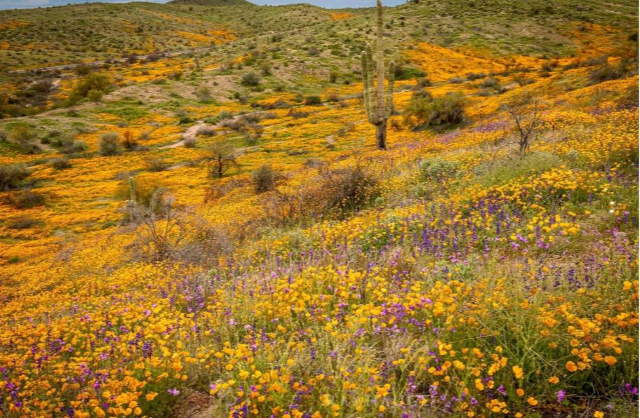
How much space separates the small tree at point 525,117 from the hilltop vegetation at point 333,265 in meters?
0.25

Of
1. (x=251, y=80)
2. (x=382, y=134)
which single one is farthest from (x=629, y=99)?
(x=251, y=80)

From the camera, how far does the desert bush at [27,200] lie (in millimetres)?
21062

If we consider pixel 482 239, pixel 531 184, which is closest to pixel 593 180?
pixel 531 184

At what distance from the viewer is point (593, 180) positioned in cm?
573

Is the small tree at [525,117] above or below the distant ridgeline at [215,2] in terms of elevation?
below

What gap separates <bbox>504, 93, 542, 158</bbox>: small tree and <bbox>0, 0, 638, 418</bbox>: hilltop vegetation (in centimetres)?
25

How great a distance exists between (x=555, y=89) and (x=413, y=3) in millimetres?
65219

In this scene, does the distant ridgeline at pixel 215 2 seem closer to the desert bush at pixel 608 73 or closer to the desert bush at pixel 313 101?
the desert bush at pixel 313 101

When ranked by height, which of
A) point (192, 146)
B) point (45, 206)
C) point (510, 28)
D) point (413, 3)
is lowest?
point (45, 206)

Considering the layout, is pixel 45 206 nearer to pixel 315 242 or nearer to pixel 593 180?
pixel 315 242

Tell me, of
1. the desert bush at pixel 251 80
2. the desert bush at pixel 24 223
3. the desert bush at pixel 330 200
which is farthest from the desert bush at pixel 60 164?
the desert bush at pixel 251 80

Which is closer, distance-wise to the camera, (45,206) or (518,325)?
(518,325)

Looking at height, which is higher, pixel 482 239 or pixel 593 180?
pixel 593 180

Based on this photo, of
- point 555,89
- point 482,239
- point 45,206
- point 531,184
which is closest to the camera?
point 482,239
